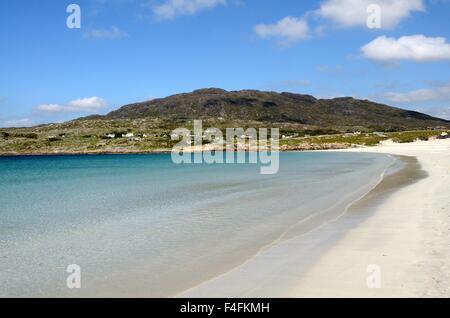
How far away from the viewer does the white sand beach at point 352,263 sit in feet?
26.5

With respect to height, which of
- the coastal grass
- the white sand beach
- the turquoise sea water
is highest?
the coastal grass

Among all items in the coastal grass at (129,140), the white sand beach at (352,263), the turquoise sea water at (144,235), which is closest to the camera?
the white sand beach at (352,263)

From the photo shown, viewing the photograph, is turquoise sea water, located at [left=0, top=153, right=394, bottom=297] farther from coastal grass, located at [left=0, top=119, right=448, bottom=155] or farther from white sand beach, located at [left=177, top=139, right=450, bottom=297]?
coastal grass, located at [left=0, top=119, right=448, bottom=155]

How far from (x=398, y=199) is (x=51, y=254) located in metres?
15.9

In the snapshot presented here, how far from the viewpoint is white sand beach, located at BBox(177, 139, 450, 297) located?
317 inches

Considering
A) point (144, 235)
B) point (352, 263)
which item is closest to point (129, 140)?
point (144, 235)

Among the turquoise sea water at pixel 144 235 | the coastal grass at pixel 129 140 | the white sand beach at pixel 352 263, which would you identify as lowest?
the turquoise sea water at pixel 144 235

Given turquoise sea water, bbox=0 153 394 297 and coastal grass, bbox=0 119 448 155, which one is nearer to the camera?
turquoise sea water, bbox=0 153 394 297

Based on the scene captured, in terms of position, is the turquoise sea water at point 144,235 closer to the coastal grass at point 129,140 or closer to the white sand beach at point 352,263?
the white sand beach at point 352,263

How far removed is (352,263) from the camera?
980cm

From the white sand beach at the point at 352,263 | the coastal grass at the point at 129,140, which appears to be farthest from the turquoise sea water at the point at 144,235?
the coastal grass at the point at 129,140

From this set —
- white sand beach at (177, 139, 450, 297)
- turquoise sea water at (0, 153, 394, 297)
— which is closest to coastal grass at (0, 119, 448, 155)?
turquoise sea water at (0, 153, 394, 297)
